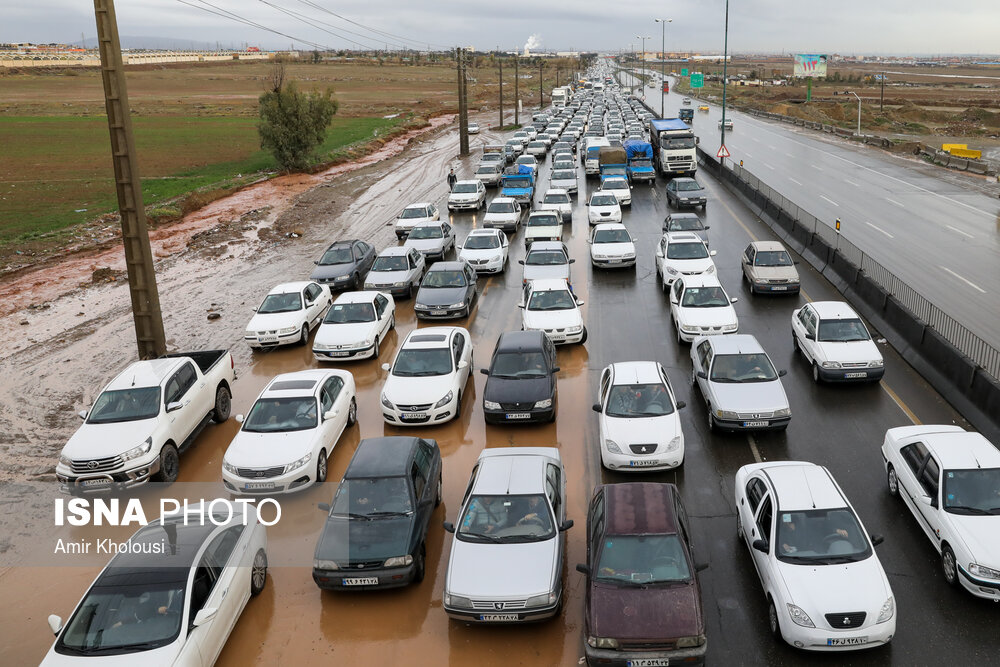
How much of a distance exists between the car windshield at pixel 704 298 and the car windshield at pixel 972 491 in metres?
8.88

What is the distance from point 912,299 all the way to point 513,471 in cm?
1458

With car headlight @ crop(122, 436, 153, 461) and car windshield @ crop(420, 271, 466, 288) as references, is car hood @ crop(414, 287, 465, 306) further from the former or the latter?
car headlight @ crop(122, 436, 153, 461)

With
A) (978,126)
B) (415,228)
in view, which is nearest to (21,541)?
(415,228)

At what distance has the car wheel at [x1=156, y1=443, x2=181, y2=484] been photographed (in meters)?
13.2

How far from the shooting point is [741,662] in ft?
28.7

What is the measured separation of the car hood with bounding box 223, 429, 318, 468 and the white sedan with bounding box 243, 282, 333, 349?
683 centimetres

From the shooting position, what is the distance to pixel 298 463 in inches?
493

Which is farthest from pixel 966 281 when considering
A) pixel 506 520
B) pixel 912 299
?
pixel 506 520

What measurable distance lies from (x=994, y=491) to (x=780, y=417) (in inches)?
152

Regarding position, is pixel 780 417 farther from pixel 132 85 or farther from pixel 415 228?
pixel 132 85

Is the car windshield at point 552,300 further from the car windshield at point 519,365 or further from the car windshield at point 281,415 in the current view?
the car windshield at point 281,415

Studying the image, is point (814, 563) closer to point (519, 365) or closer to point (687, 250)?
point (519, 365)

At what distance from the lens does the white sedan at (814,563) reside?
856cm

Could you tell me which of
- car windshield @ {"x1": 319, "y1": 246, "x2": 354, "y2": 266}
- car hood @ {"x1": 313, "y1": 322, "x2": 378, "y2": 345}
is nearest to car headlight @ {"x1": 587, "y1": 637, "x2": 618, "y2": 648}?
car hood @ {"x1": 313, "y1": 322, "x2": 378, "y2": 345}
